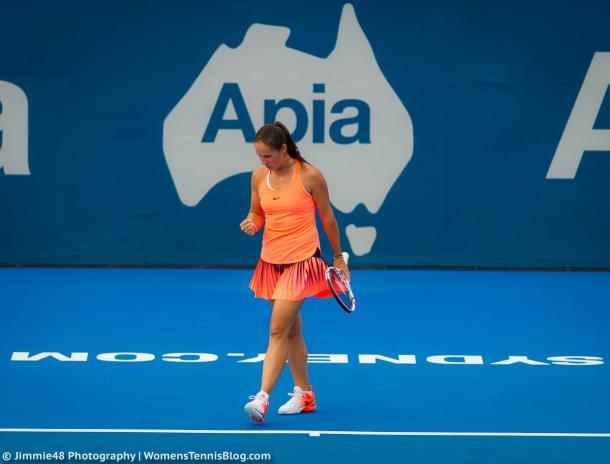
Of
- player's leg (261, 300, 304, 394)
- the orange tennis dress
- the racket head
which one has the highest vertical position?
the orange tennis dress

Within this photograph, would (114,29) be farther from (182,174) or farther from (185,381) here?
(185,381)

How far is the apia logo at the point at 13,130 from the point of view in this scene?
43.9 ft

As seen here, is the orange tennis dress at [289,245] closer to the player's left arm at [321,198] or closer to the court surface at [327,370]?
the player's left arm at [321,198]

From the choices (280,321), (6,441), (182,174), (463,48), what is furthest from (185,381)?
(463,48)

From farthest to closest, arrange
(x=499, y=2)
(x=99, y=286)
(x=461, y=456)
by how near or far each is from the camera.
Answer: (x=499, y=2) → (x=99, y=286) → (x=461, y=456)

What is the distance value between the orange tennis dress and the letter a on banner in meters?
7.01

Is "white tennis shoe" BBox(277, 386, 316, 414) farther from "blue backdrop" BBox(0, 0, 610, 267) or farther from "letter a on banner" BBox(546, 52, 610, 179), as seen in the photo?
"letter a on banner" BBox(546, 52, 610, 179)

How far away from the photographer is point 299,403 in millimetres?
6953

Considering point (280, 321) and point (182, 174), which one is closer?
point (280, 321)

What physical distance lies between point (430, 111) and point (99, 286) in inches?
162

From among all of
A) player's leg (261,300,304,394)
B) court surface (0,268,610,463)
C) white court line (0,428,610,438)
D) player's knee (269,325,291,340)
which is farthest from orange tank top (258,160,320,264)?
white court line (0,428,610,438)

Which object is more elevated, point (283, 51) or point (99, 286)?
point (283, 51)

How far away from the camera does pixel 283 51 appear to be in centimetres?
1327

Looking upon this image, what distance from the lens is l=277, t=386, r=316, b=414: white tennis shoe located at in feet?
22.7
